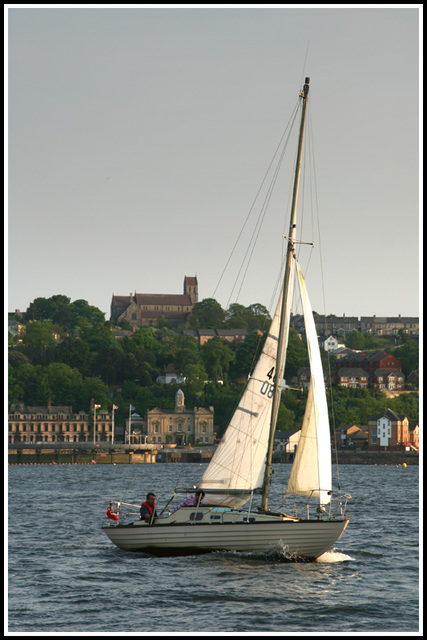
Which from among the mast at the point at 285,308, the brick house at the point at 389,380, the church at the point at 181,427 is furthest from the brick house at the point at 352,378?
the mast at the point at 285,308

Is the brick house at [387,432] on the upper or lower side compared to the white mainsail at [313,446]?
lower

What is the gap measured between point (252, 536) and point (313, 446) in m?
2.78

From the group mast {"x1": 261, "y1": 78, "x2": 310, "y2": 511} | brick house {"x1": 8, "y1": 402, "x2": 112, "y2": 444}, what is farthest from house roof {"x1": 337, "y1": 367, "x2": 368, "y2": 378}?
mast {"x1": 261, "y1": 78, "x2": 310, "y2": 511}

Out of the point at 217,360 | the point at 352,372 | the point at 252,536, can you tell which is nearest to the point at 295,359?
the point at 352,372

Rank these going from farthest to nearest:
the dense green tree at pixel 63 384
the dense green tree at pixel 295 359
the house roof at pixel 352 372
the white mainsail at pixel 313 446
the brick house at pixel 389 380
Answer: the house roof at pixel 352 372 → the brick house at pixel 389 380 → the dense green tree at pixel 295 359 → the dense green tree at pixel 63 384 → the white mainsail at pixel 313 446

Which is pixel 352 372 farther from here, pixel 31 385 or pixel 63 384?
pixel 31 385

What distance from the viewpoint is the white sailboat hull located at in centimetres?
2605

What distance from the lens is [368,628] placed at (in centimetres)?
2159

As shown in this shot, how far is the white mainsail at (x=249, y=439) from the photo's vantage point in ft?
91.1

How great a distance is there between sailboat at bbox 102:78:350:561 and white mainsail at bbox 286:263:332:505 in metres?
0.03

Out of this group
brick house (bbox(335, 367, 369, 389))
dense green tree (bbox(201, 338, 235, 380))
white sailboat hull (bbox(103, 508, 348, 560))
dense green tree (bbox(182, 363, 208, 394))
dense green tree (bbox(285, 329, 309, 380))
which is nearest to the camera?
white sailboat hull (bbox(103, 508, 348, 560))

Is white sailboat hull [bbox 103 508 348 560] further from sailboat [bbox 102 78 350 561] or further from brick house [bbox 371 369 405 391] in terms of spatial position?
brick house [bbox 371 369 405 391]

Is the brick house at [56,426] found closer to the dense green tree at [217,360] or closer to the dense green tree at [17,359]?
the dense green tree at [17,359]

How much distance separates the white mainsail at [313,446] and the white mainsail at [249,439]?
1200 mm
